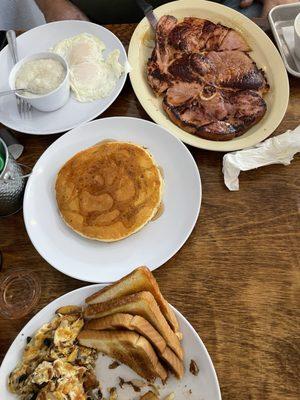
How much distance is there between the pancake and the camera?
1.26 m

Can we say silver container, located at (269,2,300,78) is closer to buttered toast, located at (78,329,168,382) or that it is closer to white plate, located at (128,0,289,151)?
white plate, located at (128,0,289,151)

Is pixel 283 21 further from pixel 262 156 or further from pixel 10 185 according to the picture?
pixel 10 185

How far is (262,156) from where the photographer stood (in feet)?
4.55

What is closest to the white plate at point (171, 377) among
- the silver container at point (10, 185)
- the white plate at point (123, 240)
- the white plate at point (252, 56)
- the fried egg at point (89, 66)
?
the white plate at point (123, 240)

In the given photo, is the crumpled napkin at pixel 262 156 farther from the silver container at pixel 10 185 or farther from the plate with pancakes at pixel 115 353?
the silver container at pixel 10 185

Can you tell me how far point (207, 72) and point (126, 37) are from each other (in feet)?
1.29

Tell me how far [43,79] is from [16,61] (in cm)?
21

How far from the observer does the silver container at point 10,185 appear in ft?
4.12

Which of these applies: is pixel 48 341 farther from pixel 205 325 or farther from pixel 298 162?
pixel 298 162

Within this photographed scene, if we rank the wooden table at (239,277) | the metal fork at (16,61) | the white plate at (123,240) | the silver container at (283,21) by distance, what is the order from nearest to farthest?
the wooden table at (239,277)
the white plate at (123,240)
the metal fork at (16,61)
the silver container at (283,21)

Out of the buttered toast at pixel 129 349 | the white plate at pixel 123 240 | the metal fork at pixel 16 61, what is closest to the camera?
the buttered toast at pixel 129 349

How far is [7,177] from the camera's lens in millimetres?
1260

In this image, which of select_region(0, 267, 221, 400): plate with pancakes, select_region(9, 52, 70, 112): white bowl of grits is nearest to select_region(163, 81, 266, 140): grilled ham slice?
select_region(9, 52, 70, 112): white bowl of grits

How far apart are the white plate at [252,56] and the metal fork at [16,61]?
1.28 ft
